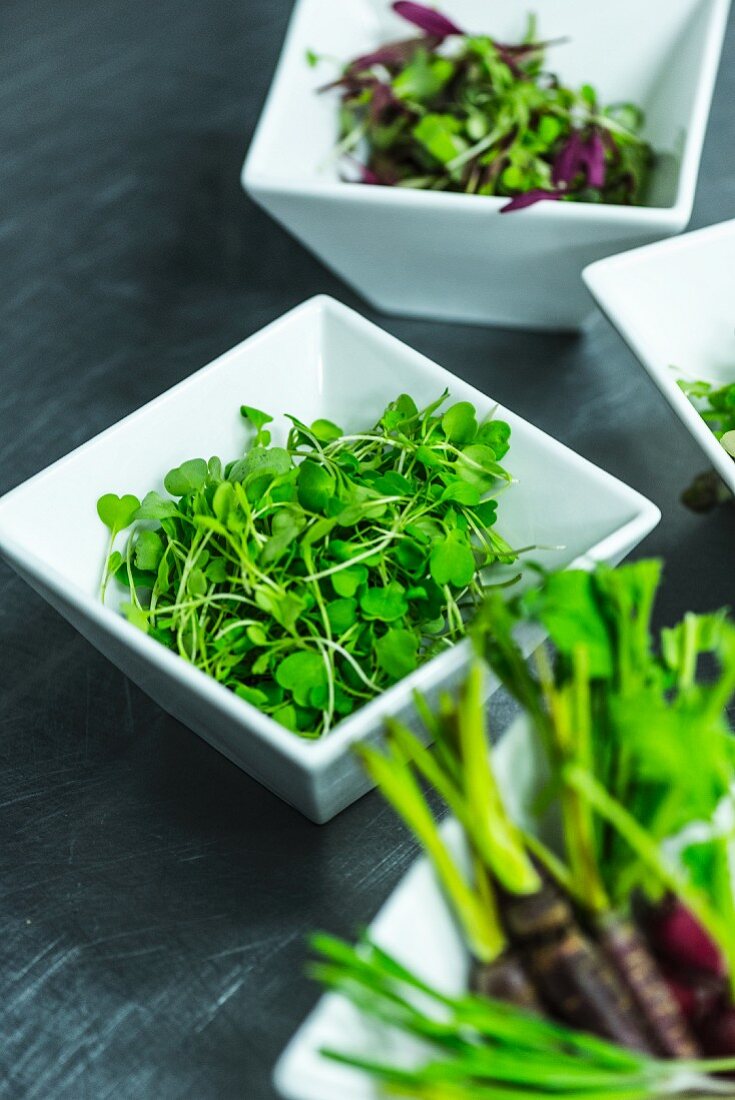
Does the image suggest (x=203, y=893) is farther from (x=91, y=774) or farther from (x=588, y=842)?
(x=588, y=842)

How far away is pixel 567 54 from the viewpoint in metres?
1.15

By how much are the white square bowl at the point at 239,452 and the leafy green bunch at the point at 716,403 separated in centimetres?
15

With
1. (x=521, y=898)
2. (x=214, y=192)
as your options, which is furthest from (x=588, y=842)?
(x=214, y=192)

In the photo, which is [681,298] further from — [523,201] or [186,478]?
[186,478]

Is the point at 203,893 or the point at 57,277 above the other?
the point at 57,277

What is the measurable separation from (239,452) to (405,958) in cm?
42

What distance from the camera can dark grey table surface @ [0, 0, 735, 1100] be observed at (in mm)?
771

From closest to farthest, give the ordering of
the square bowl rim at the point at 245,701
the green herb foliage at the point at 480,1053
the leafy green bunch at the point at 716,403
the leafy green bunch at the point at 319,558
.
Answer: the green herb foliage at the point at 480,1053, the square bowl rim at the point at 245,701, the leafy green bunch at the point at 319,558, the leafy green bunch at the point at 716,403

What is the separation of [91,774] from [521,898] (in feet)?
1.34

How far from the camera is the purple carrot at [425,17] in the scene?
112 centimetres

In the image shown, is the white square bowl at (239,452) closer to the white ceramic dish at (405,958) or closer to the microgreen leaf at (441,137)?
the white ceramic dish at (405,958)

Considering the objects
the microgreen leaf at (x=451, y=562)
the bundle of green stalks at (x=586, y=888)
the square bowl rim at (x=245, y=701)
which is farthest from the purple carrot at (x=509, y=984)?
the microgreen leaf at (x=451, y=562)

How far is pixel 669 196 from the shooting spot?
3.36ft

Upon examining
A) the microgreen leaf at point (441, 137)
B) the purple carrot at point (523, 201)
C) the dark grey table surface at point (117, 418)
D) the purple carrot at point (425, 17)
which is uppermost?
the purple carrot at point (425, 17)
